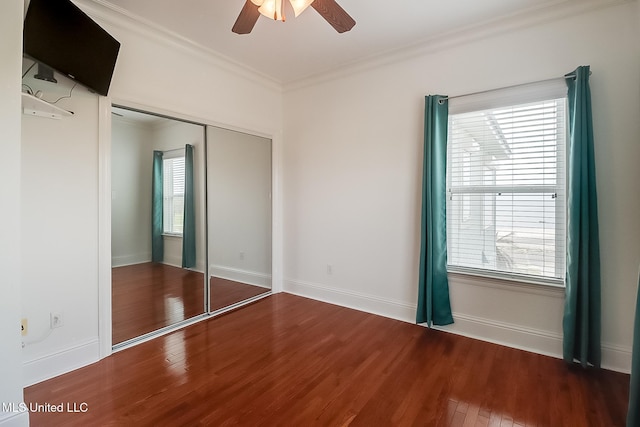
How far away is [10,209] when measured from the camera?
5.24ft

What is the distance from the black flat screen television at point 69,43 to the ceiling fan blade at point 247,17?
3.01 ft

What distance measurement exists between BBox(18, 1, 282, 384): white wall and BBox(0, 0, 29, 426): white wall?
1.91 ft

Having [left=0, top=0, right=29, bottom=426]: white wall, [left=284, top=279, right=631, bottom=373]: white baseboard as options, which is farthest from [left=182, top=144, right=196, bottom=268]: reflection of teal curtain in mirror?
[left=0, top=0, right=29, bottom=426]: white wall

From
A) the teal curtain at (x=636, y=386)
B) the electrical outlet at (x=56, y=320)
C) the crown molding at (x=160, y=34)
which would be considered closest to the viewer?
the teal curtain at (x=636, y=386)

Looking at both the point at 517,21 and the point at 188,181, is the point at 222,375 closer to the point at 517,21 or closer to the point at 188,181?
the point at 188,181

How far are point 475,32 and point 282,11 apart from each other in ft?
6.00

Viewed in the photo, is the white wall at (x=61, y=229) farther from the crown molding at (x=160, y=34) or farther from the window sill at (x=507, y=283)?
the window sill at (x=507, y=283)

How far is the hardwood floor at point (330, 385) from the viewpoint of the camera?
5.89ft

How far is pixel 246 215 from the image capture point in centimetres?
383

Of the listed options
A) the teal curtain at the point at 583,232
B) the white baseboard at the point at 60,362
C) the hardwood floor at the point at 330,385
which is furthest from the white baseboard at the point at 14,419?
the teal curtain at the point at 583,232

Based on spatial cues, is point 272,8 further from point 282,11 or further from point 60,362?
point 60,362

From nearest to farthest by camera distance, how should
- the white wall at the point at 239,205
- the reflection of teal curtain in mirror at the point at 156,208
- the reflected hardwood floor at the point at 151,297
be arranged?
the reflected hardwood floor at the point at 151,297, the reflection of teal curtain in mirror at the point at 156,208, the white wall at the point at 239,205

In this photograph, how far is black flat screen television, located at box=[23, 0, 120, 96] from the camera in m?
1.81

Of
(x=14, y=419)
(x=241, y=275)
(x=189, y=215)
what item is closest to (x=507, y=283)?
(x=241, y=275)
